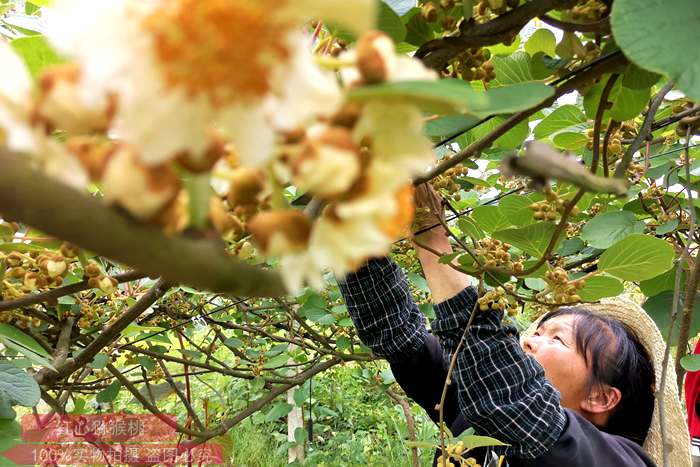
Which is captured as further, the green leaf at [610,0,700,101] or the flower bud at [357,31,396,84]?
the green leaf at [610,0,700,101]

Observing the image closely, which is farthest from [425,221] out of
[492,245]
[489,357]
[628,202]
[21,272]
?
A: [21,272]

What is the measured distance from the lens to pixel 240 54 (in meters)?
0.20

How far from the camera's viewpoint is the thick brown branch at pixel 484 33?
1.89 feet

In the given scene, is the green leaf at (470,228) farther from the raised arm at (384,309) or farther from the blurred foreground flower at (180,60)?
the blurred foreground flower at (180,60)

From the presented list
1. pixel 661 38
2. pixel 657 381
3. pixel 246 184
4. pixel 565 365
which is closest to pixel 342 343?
pixel 565 365

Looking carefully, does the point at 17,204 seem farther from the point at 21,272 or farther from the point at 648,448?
the point at 648,448

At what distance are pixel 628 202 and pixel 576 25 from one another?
1038 mm

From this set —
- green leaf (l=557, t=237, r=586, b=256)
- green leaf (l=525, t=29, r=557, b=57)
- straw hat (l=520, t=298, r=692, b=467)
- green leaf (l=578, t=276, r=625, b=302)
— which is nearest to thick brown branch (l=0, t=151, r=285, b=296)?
green leaf (l=525, t=29, r=557, b=57)

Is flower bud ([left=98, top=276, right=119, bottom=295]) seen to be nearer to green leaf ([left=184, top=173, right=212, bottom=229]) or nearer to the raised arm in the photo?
green leaf ([left=184, top=173, right=212, bottom=229])

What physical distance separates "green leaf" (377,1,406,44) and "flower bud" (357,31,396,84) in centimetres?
32

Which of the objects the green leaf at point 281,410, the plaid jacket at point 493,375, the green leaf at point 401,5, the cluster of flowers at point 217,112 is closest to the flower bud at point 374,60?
the cluster of flowers at point 217,112

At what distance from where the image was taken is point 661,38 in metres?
0.41

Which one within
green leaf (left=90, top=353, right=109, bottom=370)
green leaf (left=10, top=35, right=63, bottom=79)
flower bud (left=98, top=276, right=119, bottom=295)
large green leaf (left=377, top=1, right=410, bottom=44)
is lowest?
green leaf (left=10, top=35, right=63, bottom=79)

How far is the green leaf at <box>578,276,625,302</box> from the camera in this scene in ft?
3.37
